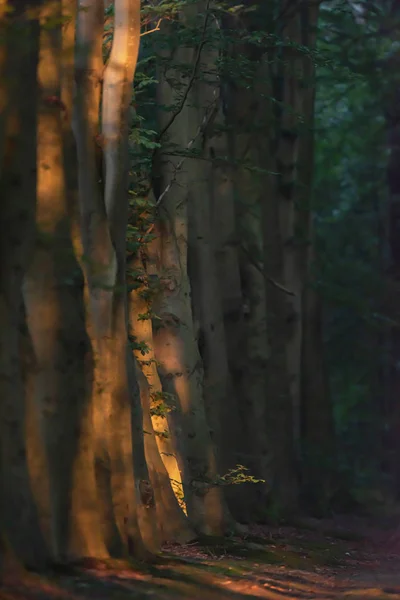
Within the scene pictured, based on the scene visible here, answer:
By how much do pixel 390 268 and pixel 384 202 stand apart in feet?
7.47

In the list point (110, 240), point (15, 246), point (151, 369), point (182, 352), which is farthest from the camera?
point (182, 352)

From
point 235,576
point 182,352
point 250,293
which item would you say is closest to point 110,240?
point 235,576

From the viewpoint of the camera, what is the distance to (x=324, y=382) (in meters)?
24.9

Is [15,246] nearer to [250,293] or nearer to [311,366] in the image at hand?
[250,293]

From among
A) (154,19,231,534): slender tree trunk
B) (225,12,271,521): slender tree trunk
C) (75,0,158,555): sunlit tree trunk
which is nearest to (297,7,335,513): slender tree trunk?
(225,12,271,521): slender tree trunk

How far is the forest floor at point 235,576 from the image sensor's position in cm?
859

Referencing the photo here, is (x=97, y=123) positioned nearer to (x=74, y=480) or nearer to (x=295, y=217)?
(x=74, y=480)

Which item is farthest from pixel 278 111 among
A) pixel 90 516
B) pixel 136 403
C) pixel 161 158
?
pixel 90 516

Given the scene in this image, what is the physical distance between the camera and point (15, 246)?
812 centimetres

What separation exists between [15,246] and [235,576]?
450 centimetres

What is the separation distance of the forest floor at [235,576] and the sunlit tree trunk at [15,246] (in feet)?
1.19

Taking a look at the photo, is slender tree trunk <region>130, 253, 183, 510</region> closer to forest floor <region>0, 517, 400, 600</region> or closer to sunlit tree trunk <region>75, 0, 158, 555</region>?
forest floor <region>0, 517, 400, 600</region>

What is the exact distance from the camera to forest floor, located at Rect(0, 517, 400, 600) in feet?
28.2

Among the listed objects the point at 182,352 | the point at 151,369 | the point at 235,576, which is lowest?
the point at 235,576
